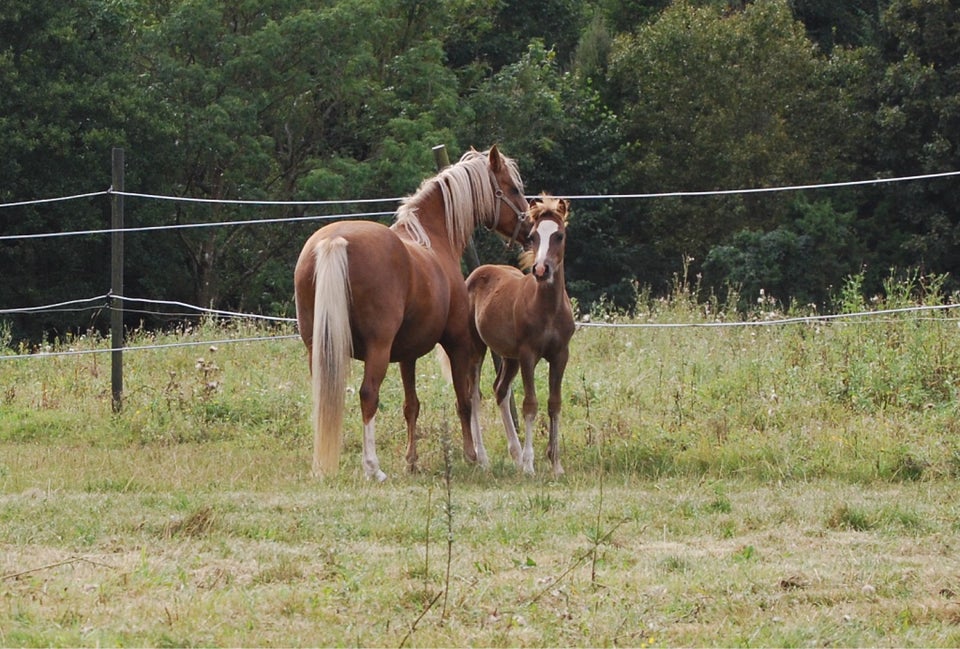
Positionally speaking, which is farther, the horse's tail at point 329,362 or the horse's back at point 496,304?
the horse's back at point 496,304

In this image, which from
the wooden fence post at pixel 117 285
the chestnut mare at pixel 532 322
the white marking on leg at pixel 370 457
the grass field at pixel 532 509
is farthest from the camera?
the wooden fence post at pixel 117 285

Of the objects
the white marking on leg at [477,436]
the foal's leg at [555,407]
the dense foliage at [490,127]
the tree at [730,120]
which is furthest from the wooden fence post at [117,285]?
the tree at [730,120]

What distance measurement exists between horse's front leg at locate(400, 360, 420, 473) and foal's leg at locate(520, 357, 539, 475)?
0.76 metres

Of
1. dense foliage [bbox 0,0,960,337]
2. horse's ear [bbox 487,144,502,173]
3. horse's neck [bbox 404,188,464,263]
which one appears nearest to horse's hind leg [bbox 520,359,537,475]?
horse's neck [bbox 404,188,464,263]

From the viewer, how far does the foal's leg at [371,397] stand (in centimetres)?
→ 794

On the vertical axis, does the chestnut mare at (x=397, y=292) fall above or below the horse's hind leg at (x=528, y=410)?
above

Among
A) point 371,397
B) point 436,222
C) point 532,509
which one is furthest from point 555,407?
point 532,509

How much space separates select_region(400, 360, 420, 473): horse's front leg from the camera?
855 cm

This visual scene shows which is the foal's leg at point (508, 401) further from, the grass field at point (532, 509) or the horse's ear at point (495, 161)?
the horse's ear at point (495, 161)

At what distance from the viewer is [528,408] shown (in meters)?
8.55

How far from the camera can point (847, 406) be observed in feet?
32.0

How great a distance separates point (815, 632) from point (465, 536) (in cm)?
199

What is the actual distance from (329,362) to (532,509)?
1649 millimetres

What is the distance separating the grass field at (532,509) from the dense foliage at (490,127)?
1403cm
